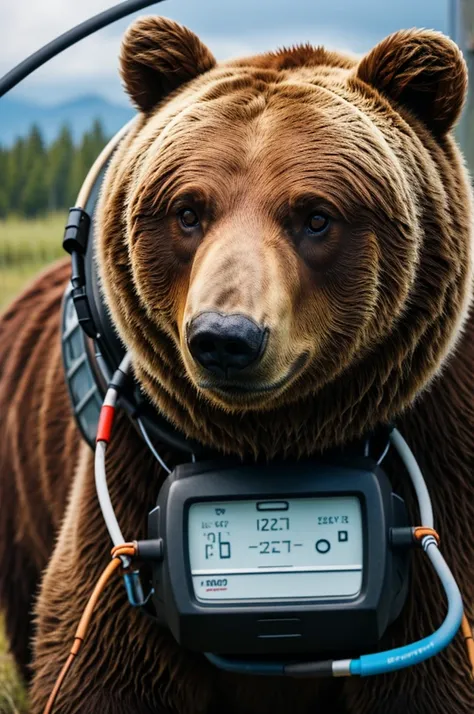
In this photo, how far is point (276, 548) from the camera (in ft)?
9.85

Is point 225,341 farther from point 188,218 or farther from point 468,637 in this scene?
point 468,637

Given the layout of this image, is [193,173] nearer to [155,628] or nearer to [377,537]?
[377,537]

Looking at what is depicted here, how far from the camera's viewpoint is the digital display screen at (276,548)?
2.98 metres

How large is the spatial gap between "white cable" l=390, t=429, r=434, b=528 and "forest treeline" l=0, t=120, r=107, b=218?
4751 millimetres

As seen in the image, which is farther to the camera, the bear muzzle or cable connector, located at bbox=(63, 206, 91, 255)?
cable connector, located at bbox=(63, 206, 91, 255)

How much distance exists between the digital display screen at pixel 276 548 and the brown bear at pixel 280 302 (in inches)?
5.8

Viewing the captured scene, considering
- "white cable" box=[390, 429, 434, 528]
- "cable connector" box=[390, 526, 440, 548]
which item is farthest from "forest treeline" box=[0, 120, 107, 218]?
"cable connector" box=[390, 526, 440, 548]

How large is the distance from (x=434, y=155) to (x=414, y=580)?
3.51 ft

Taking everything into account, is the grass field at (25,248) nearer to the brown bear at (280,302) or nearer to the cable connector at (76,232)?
the cable connector at (76,232)

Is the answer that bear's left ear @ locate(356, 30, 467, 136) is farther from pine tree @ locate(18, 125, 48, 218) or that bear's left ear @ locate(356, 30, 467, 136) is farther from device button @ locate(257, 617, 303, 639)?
pine tree @ locate(18, 125, 48, 218)

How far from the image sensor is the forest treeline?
773cm

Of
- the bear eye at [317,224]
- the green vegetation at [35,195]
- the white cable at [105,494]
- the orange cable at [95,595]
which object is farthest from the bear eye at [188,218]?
the green vegetation at [35,195]

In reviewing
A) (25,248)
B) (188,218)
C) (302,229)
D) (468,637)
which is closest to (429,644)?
(468,637)

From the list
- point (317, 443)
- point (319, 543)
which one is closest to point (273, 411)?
point (317, 443)
